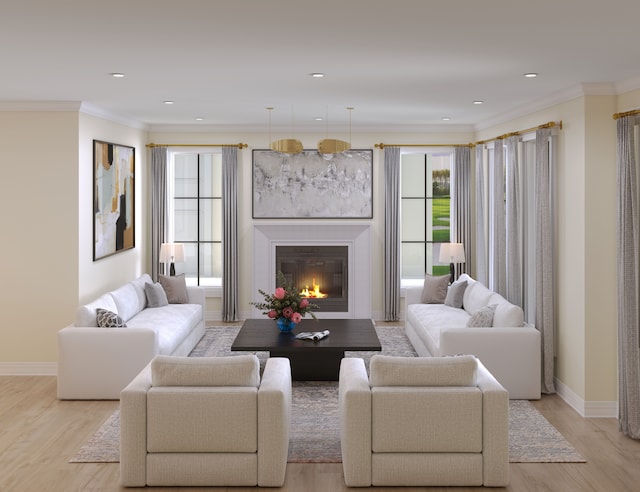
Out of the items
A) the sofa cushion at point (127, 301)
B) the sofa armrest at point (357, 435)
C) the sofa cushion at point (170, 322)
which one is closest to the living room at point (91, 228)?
the sofa cushion at point (127, 301)

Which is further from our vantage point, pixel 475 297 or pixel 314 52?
pixel 475 297

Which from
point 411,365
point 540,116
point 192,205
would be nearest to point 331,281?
point 192,205

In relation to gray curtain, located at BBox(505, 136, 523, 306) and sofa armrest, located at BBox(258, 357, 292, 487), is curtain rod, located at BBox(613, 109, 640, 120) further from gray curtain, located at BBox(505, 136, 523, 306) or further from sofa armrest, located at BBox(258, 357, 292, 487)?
sofa armrest, located at BBox(258, 357, 292, 487)

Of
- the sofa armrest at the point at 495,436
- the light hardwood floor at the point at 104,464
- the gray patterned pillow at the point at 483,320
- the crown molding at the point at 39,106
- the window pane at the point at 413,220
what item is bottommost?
the light hardwood floor at the point at 104,464

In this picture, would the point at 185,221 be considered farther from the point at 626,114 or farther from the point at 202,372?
the point at 626,114

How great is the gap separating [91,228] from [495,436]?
5.43 meters

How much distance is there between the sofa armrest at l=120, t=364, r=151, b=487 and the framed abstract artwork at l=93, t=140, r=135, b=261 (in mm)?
4076

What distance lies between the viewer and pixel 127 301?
8.97 metres

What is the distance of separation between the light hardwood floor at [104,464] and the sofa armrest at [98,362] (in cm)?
12

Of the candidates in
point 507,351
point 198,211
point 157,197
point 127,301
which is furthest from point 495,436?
point 198,211

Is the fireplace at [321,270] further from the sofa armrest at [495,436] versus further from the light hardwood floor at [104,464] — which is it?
the sofa armrest at [495,436]

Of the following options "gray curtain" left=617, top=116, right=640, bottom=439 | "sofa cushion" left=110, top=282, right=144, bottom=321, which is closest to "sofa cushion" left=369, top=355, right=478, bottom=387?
"gray curtain" left=617, top=116, right=640, bottom=439

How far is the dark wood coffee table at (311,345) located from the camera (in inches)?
302

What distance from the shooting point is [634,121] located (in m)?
6.45
